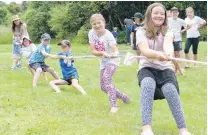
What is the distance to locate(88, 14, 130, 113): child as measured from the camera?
6.94 m

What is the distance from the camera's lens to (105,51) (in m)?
7.10

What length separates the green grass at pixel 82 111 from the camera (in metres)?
5.69

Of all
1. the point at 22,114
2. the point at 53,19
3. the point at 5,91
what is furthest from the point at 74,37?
the point at 22,114

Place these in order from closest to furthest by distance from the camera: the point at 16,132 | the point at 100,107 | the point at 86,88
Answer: the point at 16,132, the point at 100,107, the point at 86,88

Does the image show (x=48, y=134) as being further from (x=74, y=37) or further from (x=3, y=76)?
(x=74, y=37)

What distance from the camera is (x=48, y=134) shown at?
17.8ft

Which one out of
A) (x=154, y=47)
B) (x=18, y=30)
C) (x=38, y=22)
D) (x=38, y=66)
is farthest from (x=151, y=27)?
(x=38, y=22)

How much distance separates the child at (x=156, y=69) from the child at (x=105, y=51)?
168cm

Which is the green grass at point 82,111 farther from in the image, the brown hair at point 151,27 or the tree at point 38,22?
the tree at point 38,22

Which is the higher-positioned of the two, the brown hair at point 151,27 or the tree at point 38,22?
the brown hair at point 151,27

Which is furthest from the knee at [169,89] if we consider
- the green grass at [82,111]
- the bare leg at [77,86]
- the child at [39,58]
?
the child at [39,58]

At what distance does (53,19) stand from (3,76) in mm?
27707

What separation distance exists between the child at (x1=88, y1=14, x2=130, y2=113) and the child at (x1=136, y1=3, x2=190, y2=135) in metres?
1.68

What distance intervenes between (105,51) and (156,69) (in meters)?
2.05
